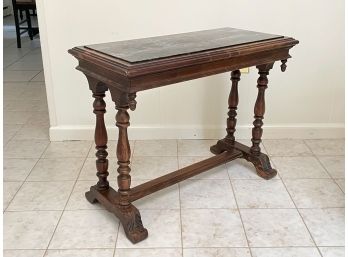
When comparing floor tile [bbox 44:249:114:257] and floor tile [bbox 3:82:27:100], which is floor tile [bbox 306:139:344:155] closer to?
floor tile [bbox 44:249:114:257]

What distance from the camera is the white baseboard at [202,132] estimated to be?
2779mm

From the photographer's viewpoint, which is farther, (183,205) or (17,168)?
(17,168)

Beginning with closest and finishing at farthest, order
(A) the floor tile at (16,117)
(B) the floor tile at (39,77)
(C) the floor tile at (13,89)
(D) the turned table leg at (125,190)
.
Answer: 1. (D) the turned table leg at (125,190)
2. (A) the floor tile at (16,117)
3. (C) the floor tile at (13,89)
4. (B) the floor tile at (39,77)

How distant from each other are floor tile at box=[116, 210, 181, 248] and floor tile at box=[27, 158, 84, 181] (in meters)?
0.61

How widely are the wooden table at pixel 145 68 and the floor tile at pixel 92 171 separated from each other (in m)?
0.26

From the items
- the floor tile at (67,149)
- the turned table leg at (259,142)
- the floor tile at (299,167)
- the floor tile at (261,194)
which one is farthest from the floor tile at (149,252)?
the floor tile at (67,149)

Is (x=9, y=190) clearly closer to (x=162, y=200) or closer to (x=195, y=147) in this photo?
(x=162, y=200)

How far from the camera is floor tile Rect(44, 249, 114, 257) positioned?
1.68 m

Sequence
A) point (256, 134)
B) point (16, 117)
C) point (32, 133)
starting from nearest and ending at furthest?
point (256, 134)
point (32, 133)
point (16, 117)

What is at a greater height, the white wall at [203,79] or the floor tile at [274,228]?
the white wall at [203,79]

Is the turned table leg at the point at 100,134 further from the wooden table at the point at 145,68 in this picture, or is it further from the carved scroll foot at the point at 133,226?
the carved scroll foot at the point at 133,226

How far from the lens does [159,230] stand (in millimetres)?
1840

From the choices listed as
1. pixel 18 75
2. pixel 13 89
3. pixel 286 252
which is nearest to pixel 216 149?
pixel 286 252

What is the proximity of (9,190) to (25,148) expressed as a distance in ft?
1.83
